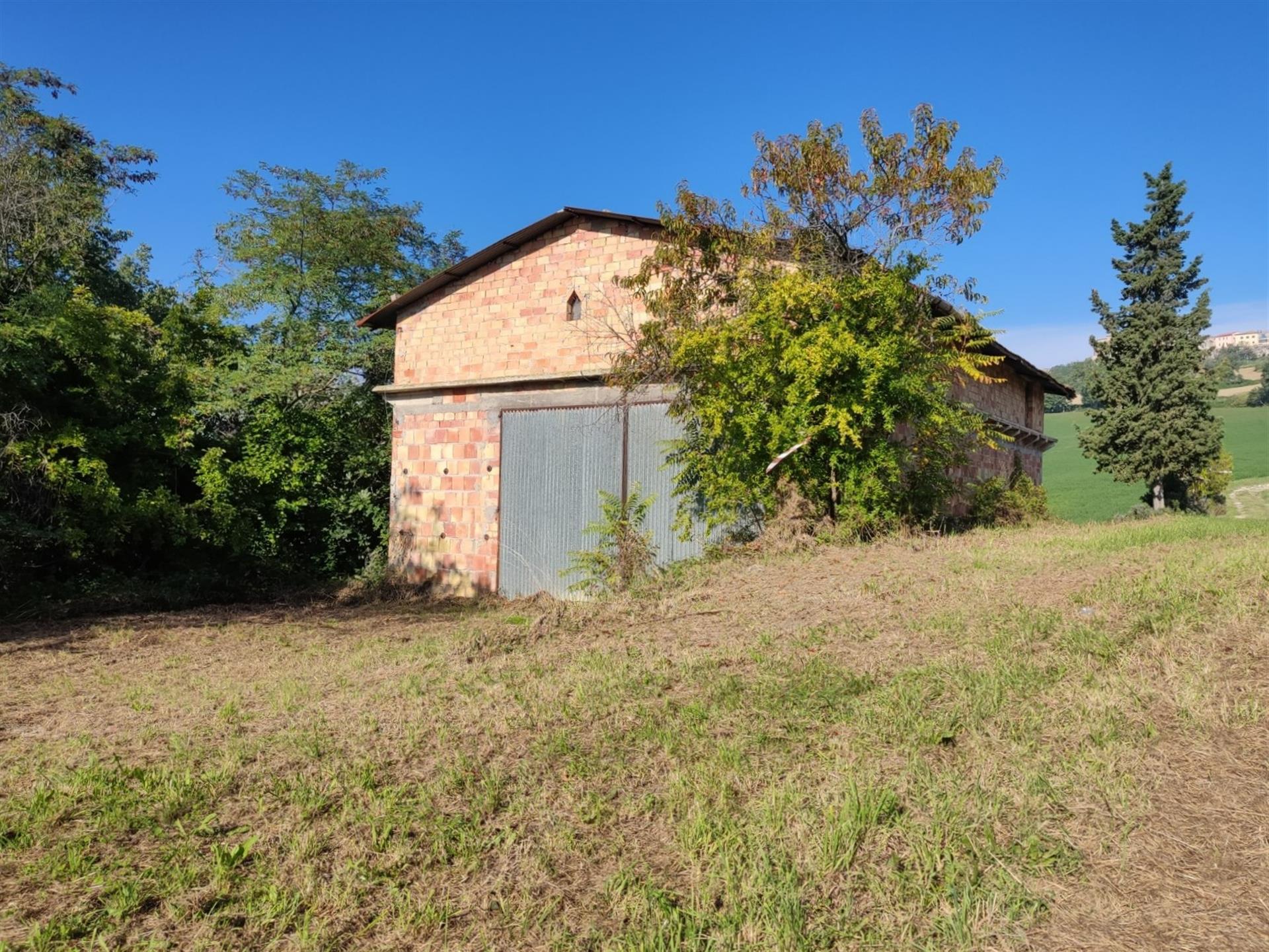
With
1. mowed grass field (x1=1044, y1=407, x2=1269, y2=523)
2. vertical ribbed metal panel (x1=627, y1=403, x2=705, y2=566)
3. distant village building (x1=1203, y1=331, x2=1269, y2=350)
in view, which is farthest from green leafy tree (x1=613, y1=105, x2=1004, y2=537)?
distant village building (x1=1203, y1=331, x2=1269, y2=350)

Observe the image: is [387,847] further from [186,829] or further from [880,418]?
[880,418]

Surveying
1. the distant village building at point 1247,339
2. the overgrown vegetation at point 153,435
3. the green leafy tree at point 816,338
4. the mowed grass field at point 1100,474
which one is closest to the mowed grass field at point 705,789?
the green leafy tree at point 816,338

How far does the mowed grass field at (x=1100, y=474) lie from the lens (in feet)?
125

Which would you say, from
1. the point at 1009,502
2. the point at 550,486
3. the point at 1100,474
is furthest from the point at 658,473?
the point at 1100,474

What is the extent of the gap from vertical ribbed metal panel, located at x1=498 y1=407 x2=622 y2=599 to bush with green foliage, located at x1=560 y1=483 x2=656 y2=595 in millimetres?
398

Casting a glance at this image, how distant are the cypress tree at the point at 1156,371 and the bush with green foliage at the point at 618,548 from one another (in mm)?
22355

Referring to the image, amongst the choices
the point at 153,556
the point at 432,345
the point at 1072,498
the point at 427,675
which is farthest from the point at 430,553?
the point at 1072,498

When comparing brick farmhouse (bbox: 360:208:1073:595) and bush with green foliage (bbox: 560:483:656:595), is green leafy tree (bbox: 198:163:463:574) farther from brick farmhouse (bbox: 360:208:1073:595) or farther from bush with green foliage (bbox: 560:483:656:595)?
bush with green foliage (bbox: 560:483:656:595)

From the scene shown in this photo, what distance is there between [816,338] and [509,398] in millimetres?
5986

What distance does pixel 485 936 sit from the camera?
11.2ft

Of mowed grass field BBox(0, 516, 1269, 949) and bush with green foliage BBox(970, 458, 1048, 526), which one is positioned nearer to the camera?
mowed grass field BBox(0, 516, 1269, 949)

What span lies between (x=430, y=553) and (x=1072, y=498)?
36443mm

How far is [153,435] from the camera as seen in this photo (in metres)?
13.4

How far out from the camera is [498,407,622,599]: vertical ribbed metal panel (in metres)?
13.3
